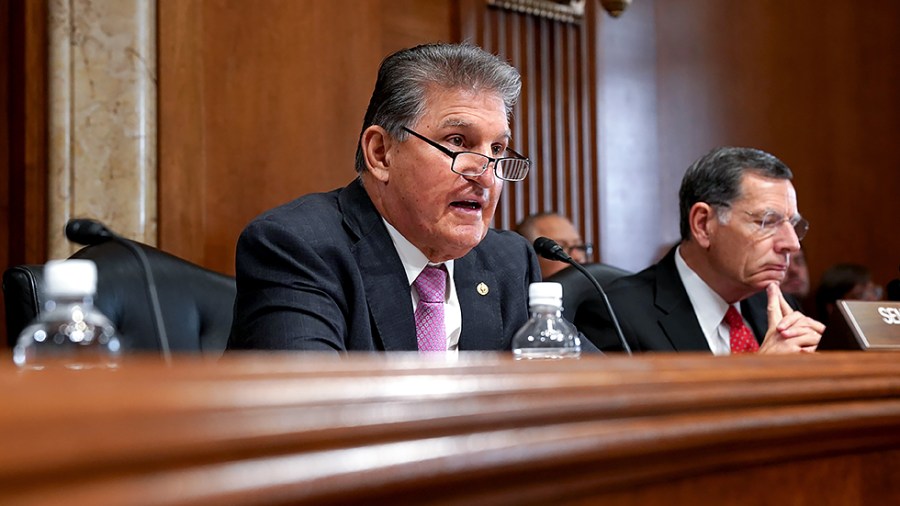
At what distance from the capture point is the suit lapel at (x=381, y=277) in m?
2.11

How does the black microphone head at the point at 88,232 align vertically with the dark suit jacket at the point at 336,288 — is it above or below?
above

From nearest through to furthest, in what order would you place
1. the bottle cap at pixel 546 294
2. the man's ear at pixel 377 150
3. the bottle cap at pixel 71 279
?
the bottle cap at pixel 71 279 < the bottle cap at pixel 546 294 < the man's ear at pixel 377 150

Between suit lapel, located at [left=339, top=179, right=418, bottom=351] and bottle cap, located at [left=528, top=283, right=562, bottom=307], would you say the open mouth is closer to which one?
suit lapel, located at [left=339, top=179, right=418, bottom=351]

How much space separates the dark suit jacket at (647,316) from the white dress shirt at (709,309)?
0.14 feet

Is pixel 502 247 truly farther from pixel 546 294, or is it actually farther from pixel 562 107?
pixel 562 107

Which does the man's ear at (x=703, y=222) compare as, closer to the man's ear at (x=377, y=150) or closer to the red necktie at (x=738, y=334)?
the red necktie at (x=738, y=334)

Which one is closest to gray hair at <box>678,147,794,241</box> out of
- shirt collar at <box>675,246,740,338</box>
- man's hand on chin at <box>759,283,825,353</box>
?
shirt collar at <box>675,246,740,338</box>

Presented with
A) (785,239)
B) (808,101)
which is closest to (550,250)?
(785,239)

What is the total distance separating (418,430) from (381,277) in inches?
60.2

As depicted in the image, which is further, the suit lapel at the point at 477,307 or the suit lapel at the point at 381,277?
the suit lapel at the point at 477,307

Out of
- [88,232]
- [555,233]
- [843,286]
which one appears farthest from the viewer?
[843,286]

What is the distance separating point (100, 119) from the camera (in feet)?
11.0

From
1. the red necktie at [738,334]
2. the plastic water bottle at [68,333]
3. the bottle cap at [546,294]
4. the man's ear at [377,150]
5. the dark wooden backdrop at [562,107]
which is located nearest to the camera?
the plastic water bottle at [68,333]

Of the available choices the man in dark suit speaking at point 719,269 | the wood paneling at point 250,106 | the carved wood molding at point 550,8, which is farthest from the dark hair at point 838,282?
the wood paneling at point 250,106
